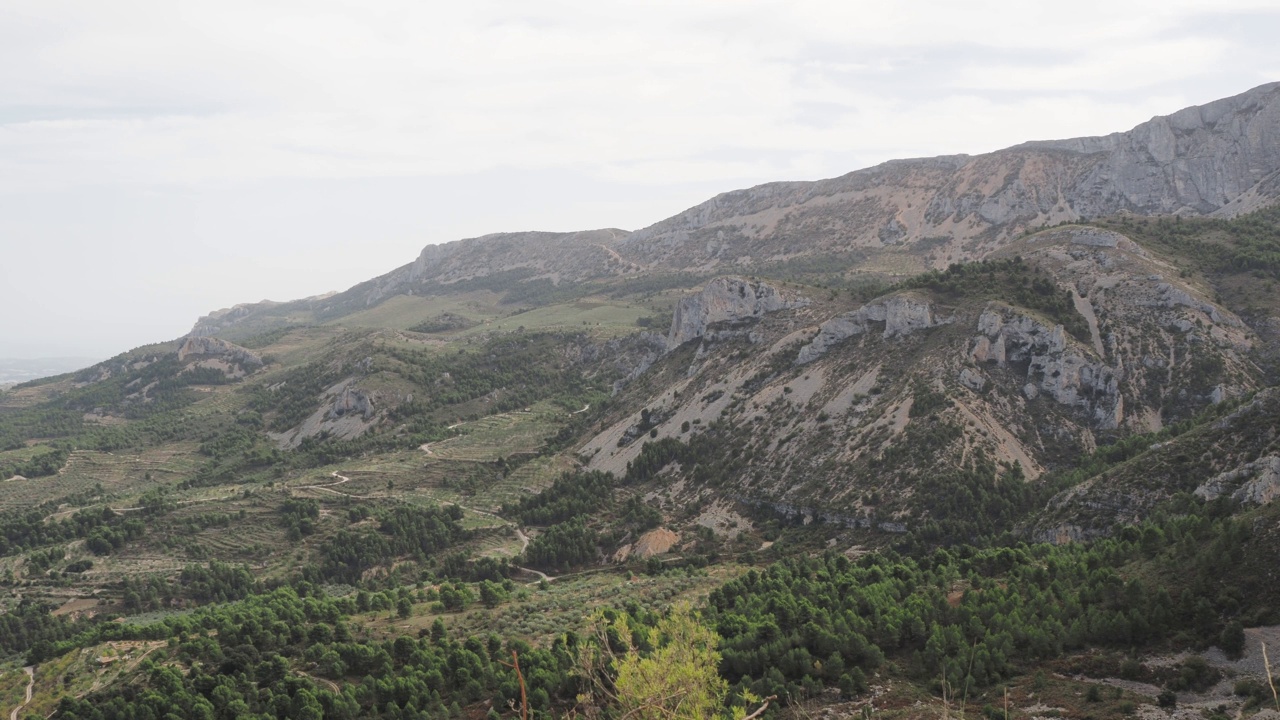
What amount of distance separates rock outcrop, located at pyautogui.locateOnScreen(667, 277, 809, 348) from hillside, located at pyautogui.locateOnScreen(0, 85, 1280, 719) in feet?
2.54

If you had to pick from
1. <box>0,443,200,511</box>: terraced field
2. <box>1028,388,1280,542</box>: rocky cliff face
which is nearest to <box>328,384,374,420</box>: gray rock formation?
<box>0,443,200,511</box>: terraced field

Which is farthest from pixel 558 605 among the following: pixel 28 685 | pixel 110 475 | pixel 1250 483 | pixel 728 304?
pixel 110 475

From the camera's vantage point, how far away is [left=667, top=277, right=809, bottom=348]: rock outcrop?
5276 inches

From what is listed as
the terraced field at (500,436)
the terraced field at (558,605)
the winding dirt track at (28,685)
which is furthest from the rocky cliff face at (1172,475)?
the terraced field at (500,436)

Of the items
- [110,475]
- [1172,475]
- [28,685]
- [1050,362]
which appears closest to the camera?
[28,685]

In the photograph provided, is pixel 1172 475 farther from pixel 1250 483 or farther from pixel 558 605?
pixel 558 605

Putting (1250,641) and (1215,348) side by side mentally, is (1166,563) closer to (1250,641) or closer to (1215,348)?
(1250,641)

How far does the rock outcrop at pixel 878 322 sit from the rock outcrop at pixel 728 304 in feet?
60.0

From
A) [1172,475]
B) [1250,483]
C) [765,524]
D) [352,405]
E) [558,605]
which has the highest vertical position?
[352,405]

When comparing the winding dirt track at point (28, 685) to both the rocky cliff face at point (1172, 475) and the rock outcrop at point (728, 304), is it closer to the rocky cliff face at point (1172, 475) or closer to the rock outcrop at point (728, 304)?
the rocky cliff face at point (1172, 475)

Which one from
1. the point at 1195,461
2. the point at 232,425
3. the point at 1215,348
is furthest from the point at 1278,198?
the point at 232,425

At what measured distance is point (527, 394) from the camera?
17800 cm

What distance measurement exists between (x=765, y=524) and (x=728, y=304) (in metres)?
55.0

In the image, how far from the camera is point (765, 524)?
296 ft
